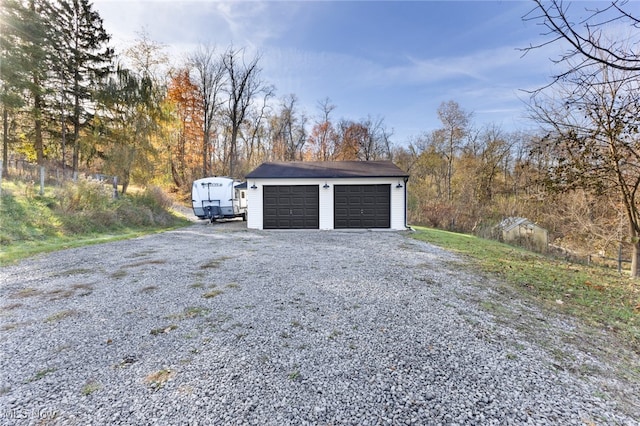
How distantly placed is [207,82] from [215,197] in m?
15.4

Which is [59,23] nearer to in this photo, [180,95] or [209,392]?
[180,95]

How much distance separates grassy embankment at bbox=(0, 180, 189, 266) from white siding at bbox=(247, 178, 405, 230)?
432 centimetres

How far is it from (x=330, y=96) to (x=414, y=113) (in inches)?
359

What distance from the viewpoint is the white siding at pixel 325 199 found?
12.7 meters

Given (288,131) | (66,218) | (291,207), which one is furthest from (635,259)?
(288,131)

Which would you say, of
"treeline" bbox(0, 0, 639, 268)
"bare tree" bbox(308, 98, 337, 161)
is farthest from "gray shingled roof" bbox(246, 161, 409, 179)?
"bare tree" bbox(308, 98, 337, 161)

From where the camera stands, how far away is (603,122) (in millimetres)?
5855

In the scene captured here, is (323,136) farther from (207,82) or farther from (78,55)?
(78,55)

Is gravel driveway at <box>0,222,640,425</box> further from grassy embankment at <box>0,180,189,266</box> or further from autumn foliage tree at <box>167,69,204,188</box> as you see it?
autumn foliage tree at <box>167,69,204,188</box>

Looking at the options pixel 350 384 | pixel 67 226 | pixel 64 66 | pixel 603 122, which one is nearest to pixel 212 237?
pixel 67 226

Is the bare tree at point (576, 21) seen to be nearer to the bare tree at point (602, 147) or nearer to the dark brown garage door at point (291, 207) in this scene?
the bare tree at point (602, 147)

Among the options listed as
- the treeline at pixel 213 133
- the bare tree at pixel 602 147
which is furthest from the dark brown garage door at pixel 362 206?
the bare tree at pixel 602 147

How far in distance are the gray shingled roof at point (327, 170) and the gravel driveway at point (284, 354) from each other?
7953 mm

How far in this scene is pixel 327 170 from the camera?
1346 cm
